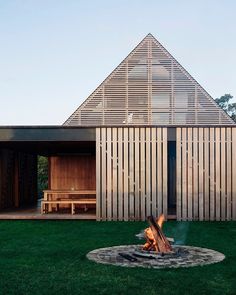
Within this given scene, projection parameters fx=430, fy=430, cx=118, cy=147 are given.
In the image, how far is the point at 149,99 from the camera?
64.3 ft

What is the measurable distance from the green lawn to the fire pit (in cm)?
23

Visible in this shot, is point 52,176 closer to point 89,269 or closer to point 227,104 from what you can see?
point 89,269

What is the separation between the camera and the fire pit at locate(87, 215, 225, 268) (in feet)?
20.9

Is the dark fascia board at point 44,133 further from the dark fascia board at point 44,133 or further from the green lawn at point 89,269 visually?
the green lawn at point 89,269

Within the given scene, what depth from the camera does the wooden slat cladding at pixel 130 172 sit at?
40.7 ft

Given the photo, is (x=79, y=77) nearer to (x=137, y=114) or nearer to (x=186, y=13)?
(x=137, y=114)

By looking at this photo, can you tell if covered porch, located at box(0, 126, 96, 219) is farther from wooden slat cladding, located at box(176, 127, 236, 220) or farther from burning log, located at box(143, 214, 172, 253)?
burning log, located at box(143, 214, 172, 253)

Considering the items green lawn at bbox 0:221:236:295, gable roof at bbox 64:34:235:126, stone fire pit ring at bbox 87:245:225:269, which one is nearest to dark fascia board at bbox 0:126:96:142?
green lawn at bbox 0:221:236:295

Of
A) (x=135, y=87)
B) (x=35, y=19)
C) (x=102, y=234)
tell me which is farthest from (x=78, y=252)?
(x=135, y=87)

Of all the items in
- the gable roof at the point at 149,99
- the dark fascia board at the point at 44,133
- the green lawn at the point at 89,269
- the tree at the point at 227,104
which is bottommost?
the green lawn at the point at 89,269

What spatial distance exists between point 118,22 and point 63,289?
43.3ft

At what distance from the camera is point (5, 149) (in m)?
15.9

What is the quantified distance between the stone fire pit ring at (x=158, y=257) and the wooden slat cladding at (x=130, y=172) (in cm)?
476

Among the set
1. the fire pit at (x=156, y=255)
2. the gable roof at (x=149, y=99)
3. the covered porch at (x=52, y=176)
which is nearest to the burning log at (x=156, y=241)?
the fire pit at (x=156, y=255)
